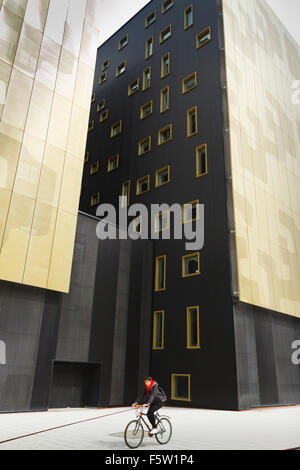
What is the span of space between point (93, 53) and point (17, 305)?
712 inches

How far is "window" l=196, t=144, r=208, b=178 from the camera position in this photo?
1018 inches

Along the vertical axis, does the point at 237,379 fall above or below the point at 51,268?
below

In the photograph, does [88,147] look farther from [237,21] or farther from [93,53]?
[237,21]

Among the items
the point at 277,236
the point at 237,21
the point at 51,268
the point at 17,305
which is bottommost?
the point at 17,305

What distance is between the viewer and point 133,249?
25406 millimetres

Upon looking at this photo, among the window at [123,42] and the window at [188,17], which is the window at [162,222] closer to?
the window at [188,17]

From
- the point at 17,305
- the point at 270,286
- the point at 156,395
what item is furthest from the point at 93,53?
the point at 156,395

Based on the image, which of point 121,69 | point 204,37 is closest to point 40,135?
point 204,37

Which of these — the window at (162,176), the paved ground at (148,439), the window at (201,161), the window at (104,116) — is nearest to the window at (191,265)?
the window at (201,161)

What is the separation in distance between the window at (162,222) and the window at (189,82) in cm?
1099

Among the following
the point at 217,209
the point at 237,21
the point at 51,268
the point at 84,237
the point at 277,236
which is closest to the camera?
the point at 51,268

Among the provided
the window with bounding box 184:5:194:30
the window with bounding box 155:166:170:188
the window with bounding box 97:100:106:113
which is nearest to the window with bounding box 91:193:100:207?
the window with bounding box 155:166:170:188

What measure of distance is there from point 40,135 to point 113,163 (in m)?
15.3

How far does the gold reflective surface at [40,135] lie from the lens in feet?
59.7
